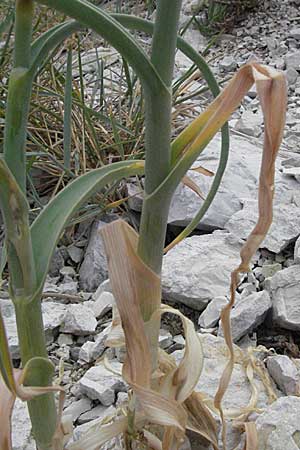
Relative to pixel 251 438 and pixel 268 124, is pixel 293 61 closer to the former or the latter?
pixel 251 438

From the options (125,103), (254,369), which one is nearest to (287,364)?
(254,369)

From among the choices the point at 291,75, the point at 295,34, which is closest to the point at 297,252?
the point at 291,75

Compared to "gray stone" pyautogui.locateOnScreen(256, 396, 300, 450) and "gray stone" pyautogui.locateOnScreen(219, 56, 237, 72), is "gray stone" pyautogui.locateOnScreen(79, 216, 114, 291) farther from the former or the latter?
"gray stone" pyautogui.locateOnScreen(219, 56, 237, 72)

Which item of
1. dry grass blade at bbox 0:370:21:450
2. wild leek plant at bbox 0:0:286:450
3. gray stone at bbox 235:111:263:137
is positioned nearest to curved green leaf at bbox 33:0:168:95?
wild leek plant at bbox 0:0:286:450

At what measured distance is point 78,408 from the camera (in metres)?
0.89

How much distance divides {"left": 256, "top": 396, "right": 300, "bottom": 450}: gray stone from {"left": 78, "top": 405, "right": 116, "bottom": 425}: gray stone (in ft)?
0.63

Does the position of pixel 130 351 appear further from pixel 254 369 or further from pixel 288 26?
pixel 288 26

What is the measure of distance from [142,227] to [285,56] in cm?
224

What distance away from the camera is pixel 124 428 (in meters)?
0.67

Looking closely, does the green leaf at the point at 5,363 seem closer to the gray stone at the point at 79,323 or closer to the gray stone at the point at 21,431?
the gray stone at the point at 21,431

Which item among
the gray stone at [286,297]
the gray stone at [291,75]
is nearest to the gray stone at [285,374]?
the gray stone at [286,297]

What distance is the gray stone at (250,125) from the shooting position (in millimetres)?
1912

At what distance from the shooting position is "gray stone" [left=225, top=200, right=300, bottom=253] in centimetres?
126

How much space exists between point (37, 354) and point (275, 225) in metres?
0.80
